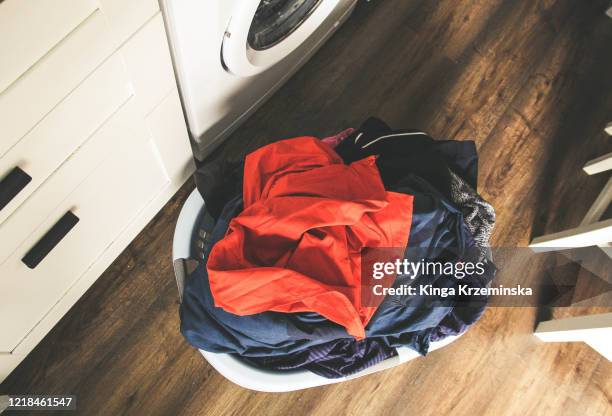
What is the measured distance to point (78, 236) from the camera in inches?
35.3

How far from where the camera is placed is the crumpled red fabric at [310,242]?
0.76m

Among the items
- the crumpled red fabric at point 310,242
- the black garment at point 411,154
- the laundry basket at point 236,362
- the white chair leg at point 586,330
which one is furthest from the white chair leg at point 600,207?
the crumpled red fabric at point 310,242

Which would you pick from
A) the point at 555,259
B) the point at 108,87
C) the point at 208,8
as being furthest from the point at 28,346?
the point at 555,259

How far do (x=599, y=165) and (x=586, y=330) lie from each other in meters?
0.51

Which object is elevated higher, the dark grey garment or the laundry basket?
the dark grey garment

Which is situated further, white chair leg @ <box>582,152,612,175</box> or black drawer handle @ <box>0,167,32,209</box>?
white chair leg @ <box>582,152,612,175</box>

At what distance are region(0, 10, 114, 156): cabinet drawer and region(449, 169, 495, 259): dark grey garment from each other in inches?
25.8

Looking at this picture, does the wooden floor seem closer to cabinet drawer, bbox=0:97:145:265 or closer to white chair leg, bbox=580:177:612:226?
white chair leg, bbox=580:177:612:226

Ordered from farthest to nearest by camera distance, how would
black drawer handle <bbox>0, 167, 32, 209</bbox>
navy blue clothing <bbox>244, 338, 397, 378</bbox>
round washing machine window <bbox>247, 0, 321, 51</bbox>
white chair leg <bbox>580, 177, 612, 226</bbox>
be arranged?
white chair leg <bbox>580, 177, 612, 226</bbox> → round washing machine window <bbox>247, 0, 321, 51</bbox> → navy blue clothing <bbox>244, 338, 397, 378</bbox> → black drawer handle <bbox>0, 167, 32, 209</bbox>

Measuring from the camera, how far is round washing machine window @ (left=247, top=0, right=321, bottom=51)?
99cm

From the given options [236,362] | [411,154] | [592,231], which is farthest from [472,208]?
[236,362]

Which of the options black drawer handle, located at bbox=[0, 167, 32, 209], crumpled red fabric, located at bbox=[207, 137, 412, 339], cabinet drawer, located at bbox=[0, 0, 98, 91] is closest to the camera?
cabinet drawer, located at bbox=[0, 0, 98, 91]

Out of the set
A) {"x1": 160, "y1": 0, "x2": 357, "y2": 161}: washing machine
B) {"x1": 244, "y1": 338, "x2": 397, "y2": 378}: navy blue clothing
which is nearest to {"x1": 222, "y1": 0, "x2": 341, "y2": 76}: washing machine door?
{"x1": 160, "y1": 0, "x2": 357, "y2": 161}: washing machine

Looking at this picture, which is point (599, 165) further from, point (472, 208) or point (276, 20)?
point (276, 20)
